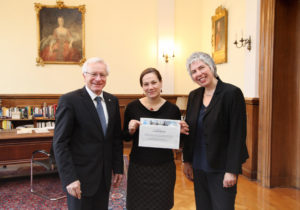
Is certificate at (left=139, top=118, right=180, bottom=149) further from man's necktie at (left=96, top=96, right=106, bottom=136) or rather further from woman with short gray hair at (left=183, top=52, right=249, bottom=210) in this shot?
man's necktie at (left=96, top=96, right=106, bottom=136)

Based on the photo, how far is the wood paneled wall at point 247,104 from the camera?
14.4ft

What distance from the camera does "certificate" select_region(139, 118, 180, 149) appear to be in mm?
2021

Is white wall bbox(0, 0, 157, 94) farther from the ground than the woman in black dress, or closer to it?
farther from the ground

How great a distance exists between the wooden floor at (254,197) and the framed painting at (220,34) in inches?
112

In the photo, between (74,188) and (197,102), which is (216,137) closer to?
(197,102)

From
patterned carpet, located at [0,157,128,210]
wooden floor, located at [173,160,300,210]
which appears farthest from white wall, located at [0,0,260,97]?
wooden floor, located at [173,160,300,210]

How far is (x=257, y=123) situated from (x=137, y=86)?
362cm

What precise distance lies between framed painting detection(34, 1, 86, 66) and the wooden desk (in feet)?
9.98

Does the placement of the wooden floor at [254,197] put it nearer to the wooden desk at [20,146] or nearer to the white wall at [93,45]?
the wooden desk at [20,146]

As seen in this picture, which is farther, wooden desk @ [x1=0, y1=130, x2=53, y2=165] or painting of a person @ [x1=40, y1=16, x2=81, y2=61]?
painting of a person @ [x1=40, y1=16, x2=81, y2=61]

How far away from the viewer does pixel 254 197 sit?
3.70m

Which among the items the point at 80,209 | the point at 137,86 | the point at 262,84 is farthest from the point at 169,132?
the point at 137,86

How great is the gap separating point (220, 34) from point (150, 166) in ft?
15.2

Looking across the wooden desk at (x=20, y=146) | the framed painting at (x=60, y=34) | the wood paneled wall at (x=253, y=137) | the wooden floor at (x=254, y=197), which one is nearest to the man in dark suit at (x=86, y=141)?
the wooden floor at (x=254, y=197)
